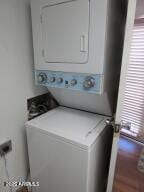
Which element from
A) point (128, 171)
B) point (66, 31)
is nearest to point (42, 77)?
point (66, 31)

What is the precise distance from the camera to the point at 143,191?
6.91 ft

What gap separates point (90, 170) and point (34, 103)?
1036mm

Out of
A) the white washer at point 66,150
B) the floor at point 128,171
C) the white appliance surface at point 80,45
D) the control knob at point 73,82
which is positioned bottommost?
the floor at point 128,171

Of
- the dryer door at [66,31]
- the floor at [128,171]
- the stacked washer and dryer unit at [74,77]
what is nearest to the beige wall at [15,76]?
the stacked washer and dryer unit at [74,77]

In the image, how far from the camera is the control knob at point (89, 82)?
1319 mm

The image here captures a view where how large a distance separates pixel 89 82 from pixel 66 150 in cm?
63

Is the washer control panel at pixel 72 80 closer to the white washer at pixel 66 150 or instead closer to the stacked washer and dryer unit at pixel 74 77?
the stacked washer and dryer unit at pixel 74 77

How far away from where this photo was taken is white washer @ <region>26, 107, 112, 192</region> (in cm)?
132

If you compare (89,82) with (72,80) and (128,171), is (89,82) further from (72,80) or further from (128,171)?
(128,171)

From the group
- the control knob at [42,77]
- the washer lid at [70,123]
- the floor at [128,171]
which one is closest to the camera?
the washer lid at [70,123]

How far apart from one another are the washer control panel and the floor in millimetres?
1619

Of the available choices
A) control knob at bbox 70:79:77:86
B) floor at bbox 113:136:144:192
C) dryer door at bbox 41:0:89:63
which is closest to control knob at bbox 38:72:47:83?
dryer door at bbox 41:0:89:63

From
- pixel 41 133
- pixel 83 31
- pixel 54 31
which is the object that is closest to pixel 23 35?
pixel 54 31

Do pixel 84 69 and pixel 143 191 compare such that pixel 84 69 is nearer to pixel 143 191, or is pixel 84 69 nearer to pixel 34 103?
pixel 34 103
